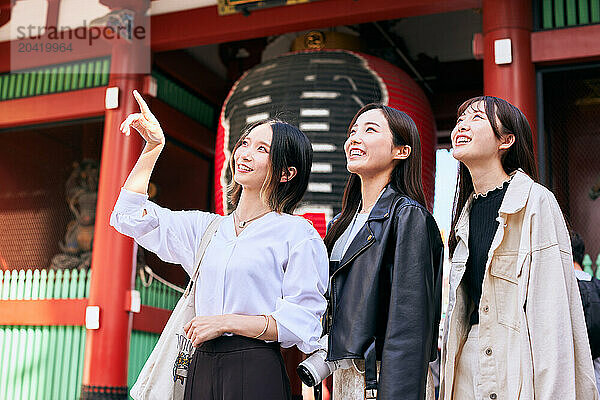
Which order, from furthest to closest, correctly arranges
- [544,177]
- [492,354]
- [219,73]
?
[219,73]
[544,177]
[492,354]

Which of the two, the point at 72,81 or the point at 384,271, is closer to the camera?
the point at 384,271

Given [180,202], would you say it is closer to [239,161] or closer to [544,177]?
[544,177]

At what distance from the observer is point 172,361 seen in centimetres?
205

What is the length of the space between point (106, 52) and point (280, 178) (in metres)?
4.89

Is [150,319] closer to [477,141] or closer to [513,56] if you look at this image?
[513,56]

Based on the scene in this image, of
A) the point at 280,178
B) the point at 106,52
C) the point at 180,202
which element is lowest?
the point at 280,178

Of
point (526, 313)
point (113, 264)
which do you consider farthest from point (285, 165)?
point (113, 264)

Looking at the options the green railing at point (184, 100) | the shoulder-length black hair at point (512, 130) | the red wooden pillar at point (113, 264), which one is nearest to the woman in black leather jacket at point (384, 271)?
the shoulder-length black hair at point (512, 130)

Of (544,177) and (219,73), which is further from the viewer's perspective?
(219,73)

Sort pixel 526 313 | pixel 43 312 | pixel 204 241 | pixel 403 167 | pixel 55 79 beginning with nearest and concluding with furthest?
pixel 526 313, pixel 204 241, pixel 403 167, pixel 43 312, pixel 55 79

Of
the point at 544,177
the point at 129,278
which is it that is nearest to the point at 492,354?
the point at 544,177

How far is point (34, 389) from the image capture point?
619 centimetres

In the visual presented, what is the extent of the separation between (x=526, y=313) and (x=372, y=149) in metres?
0.67

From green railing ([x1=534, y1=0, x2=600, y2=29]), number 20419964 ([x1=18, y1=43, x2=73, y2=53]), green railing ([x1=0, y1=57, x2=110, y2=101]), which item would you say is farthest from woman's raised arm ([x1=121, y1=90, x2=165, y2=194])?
number 20419964 ([x1=18, y1=43, x2=73, y2=53])
